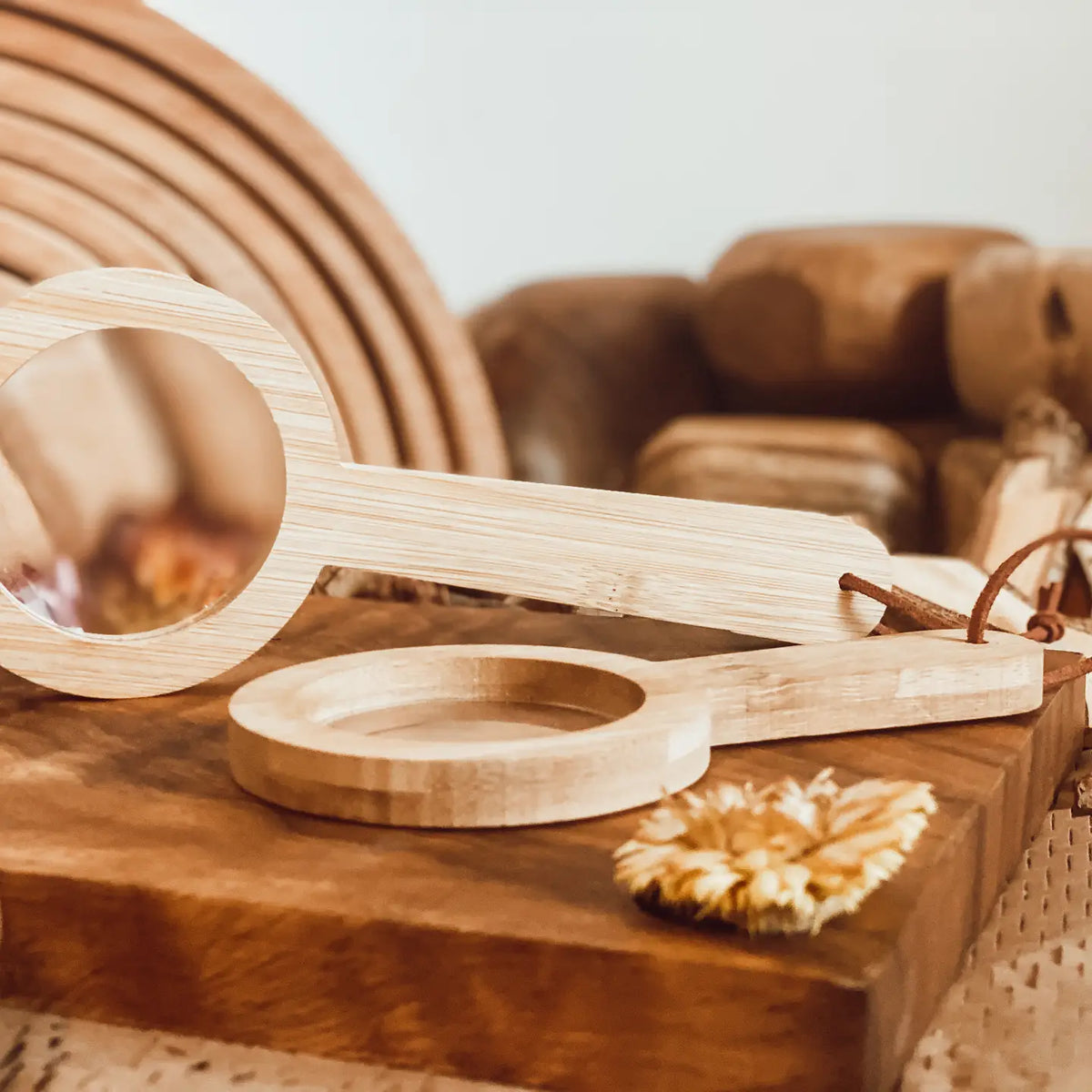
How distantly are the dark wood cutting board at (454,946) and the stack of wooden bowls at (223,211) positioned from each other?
561mm

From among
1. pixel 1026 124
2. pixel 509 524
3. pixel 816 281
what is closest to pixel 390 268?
pixel 509 524

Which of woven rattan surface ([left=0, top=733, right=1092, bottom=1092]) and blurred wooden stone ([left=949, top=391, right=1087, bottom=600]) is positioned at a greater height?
woven rattan surface ([left=0, top=733, right=1092, bottom=1092])

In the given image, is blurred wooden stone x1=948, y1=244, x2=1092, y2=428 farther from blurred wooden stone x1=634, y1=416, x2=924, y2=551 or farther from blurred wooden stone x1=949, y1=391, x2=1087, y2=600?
blurred wooden stone x1=634, y1=416, x2=924, y2=551

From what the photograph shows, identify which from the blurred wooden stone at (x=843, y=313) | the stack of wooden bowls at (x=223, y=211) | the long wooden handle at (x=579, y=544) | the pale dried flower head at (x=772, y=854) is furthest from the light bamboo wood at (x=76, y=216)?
the blurred wooden stone at (x=843, y=313)

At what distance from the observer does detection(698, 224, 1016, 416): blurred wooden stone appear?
4.92 feet

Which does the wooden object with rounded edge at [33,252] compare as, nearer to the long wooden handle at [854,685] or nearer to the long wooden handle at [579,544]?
the long wooden handle at [579,544]

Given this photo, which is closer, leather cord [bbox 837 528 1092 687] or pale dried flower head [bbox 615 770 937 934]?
pale dried flower head [bbox 615 770 937 934]

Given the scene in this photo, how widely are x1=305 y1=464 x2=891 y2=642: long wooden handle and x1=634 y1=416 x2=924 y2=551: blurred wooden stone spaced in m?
0.90

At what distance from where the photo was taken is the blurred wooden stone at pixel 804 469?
142 centimetres

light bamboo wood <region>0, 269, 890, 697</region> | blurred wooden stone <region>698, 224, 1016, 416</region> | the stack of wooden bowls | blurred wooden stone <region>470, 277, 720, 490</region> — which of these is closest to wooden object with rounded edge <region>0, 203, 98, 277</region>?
the stack of wooden bowls

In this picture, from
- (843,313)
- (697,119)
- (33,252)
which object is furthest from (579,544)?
A: (697,119)

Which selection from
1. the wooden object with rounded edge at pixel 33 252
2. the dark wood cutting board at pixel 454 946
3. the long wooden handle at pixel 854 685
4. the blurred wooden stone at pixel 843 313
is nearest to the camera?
the dark wood cutting board at pixel 454 946

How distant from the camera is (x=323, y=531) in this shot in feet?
1.63

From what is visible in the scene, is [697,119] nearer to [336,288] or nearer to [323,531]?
[336,288]
